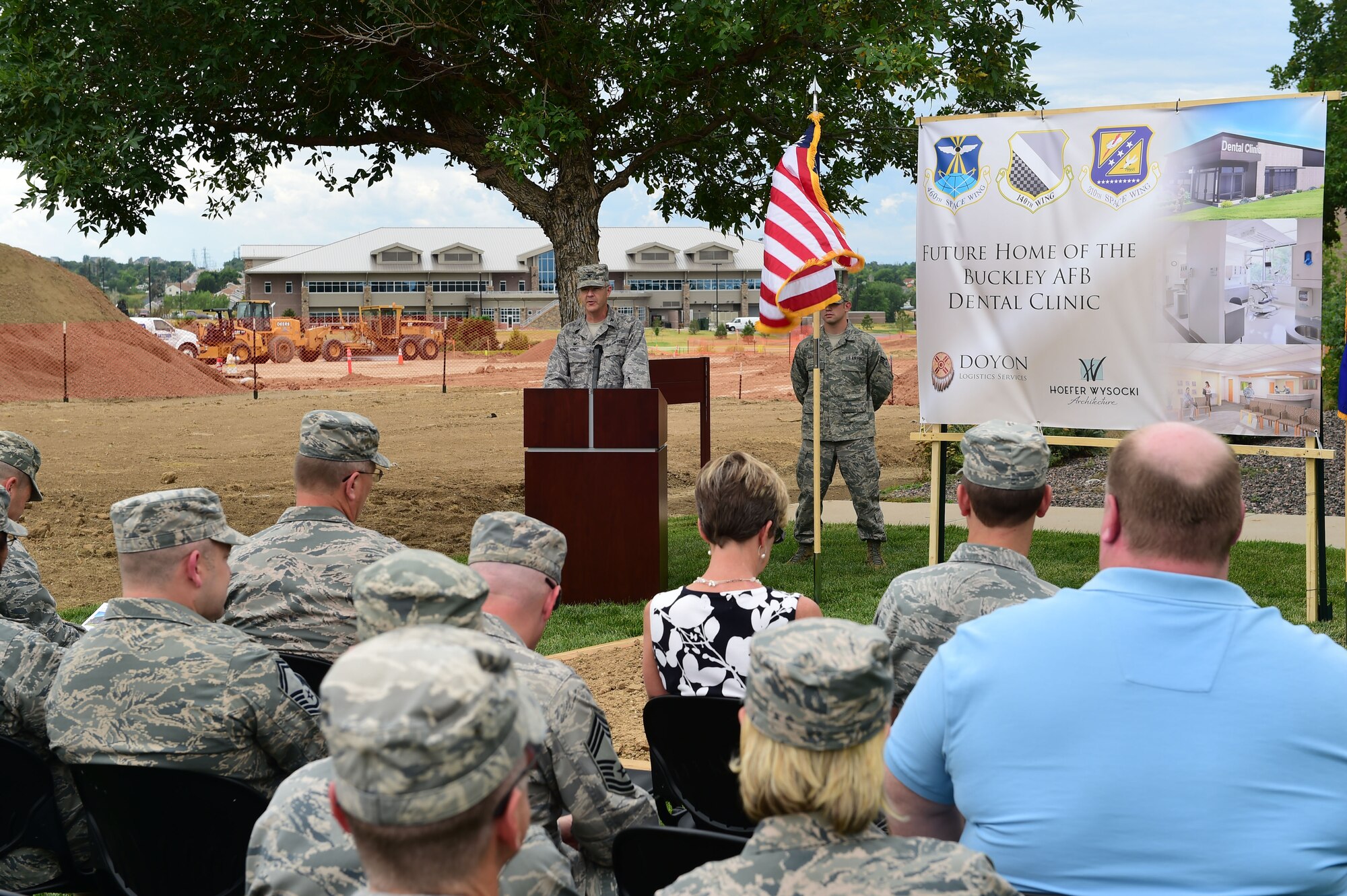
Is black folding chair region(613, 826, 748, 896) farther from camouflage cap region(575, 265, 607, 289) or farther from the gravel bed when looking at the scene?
the gravel bed

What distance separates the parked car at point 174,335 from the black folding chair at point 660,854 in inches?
1471

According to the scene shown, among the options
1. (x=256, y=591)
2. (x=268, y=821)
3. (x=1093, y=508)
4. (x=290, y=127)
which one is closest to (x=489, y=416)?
(x=290, y=127)

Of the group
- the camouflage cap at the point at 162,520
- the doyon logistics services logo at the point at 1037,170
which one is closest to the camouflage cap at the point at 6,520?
the camouflage cap at the point at 162,520

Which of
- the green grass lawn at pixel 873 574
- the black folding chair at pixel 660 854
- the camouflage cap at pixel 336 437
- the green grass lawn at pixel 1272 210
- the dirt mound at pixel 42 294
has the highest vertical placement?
the dirt mound at pixel 42 294

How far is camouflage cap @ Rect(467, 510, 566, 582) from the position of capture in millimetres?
2900

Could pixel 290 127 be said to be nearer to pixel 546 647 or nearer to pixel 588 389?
pixel 588 389

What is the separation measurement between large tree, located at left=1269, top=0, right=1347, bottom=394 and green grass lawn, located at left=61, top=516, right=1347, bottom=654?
19.9 feet

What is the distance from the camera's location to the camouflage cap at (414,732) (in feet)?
4.49

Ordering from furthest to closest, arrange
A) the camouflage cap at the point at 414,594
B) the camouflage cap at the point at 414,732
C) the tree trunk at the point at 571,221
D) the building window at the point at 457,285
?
the building window at the point at 457,285, the tree trunk at the point at 571,221, the camouflage cap at the point at 414,594, the camouflage cap at the point at 414,732

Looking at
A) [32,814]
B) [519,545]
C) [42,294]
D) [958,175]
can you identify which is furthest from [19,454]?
[42,294]

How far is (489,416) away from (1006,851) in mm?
21302

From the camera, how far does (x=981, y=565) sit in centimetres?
307

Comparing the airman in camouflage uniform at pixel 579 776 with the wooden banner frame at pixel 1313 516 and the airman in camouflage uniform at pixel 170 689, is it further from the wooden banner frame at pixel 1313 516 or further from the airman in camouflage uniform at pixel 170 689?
the wooden banner frame at pixel 1313 516

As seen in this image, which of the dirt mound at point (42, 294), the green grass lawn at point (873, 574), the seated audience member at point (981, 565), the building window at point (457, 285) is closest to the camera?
the seated audience member at point (981, 565)
